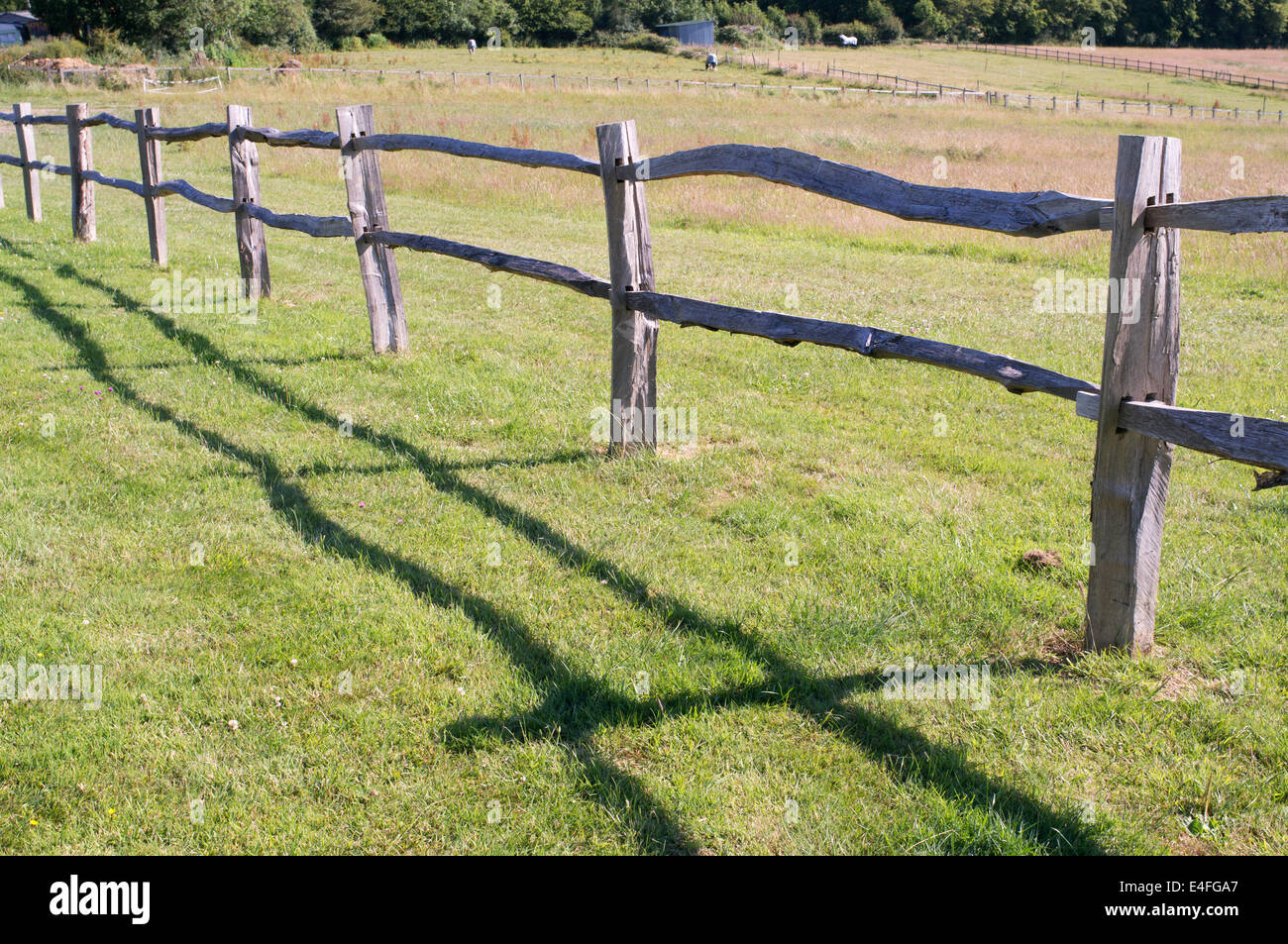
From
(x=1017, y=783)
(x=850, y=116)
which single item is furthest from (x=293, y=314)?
(x=850, y=116)

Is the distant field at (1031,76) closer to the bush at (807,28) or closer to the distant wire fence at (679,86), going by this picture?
the distant wire fence at (679,86)

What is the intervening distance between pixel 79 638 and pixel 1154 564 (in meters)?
4.15

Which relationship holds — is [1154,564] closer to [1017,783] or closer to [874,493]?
[1017,783]

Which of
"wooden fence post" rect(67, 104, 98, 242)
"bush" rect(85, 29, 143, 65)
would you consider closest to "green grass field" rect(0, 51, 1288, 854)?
"wooden fence post" rect(67, 104, 98, 242)

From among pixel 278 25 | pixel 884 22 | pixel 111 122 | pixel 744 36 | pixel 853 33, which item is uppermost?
pixel 884 22

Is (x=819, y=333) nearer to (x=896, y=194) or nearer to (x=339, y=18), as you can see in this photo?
(x=896, y=194)

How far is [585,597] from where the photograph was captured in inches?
173

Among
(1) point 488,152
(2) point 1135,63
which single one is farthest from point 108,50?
(2) point 1135,63

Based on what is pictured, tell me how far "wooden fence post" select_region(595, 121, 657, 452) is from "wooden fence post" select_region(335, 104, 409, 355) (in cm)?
276

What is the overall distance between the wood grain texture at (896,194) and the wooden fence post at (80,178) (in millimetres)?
10241

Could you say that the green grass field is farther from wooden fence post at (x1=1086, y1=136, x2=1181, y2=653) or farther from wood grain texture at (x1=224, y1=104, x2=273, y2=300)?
wood grain texture at (x1=224, y1=104, x2=273, y2=300)

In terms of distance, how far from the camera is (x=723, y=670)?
12.5ft

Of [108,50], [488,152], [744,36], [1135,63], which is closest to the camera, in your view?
[488,152]

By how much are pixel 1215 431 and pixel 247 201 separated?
8829mm
